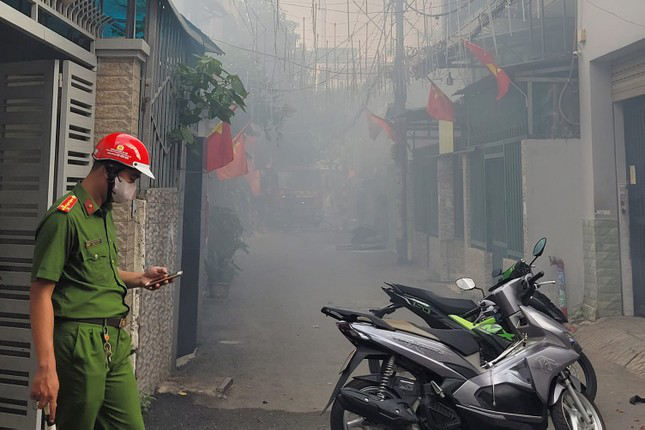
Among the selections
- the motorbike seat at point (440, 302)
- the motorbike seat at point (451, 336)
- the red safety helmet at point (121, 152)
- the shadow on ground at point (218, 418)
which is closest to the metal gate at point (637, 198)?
the motorbike seat at point (440, 302)

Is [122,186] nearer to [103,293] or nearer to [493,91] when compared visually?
[103,293]

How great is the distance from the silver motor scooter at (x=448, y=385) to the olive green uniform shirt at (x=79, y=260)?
4.88ft

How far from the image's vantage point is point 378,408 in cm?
313

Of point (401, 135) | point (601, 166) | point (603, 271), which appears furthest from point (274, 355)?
point (401, 135)

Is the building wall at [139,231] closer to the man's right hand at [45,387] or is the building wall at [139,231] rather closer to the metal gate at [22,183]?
the metal gate at [22,183]

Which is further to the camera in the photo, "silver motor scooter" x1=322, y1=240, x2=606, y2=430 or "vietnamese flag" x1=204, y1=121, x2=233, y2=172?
"vietnamese flag" x1=204, y1=121, x2=233, y2=172

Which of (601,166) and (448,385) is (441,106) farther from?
(448,385)

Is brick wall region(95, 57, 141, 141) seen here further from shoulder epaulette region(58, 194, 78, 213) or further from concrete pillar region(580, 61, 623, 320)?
concrete pillar region(580, 61, 623, 320)

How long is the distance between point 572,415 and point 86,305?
9.89 feet

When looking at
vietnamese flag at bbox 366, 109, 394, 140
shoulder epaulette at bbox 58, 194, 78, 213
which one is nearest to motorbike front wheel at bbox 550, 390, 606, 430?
shoulder epaulette at bbox 58, 194, 78, 213

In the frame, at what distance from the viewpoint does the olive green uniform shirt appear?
2.24m

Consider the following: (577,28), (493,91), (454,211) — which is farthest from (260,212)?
(577,28)

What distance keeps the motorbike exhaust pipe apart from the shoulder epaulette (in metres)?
1.92

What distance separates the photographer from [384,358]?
3.37 meters
